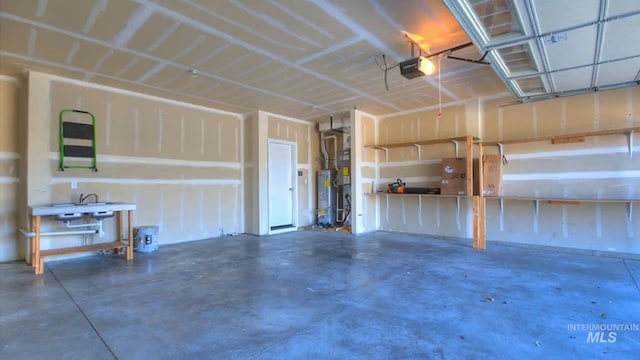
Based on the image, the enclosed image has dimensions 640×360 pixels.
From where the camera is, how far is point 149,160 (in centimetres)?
578

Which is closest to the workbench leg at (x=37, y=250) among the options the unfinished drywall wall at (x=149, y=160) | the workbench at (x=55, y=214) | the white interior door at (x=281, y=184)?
the workbench at (x=55, y=214)

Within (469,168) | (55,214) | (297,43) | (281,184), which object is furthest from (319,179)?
(55,214)

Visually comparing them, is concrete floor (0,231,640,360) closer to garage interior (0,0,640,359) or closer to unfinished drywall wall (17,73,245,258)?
garage interior (0,0,640,359)

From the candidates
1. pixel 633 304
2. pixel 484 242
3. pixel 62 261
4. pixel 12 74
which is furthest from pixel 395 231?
pixel 12 74

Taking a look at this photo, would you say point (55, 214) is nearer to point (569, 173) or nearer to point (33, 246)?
point (33, 246)

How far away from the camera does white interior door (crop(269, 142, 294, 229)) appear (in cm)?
744

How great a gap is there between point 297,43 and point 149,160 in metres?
3.68

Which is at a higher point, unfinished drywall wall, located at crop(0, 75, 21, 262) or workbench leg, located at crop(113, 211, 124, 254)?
unfinished drywall wall, located at crop(0, 75, 21, 262)

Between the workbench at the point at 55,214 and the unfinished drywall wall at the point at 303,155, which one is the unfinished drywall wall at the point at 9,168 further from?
the unfinished drywall wall at the point at 303,155

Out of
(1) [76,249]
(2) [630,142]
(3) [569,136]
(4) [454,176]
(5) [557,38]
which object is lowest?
(1) [76,249]

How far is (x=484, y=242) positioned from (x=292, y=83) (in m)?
4.15

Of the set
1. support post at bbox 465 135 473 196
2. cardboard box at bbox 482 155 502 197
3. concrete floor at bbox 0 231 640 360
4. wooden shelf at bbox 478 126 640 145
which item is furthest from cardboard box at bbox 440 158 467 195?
concrete floor at bbox 0 231 640 360

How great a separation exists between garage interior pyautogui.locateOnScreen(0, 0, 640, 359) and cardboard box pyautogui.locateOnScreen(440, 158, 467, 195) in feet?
0.12

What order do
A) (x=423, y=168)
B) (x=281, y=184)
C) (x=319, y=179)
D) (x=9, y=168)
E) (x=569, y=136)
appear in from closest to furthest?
(x=9, y=168), (x=569, y=136), (x=423, y=168), (x=281, y=184), (x=319, y=179)
